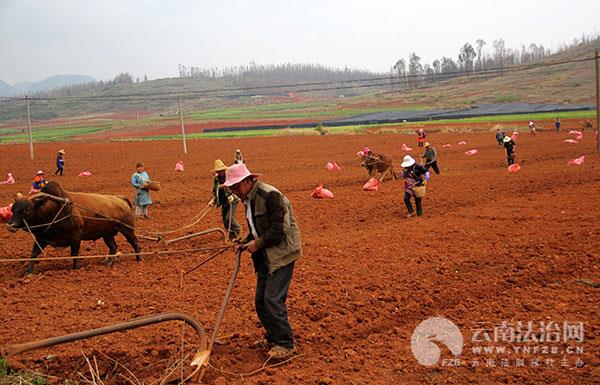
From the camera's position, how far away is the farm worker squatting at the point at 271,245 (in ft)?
19.1

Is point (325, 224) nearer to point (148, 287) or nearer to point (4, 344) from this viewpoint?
point (148, 287)

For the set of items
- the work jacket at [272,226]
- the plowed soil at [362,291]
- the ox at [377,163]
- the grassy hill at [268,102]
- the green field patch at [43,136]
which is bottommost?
the plowed soil at [362,291]

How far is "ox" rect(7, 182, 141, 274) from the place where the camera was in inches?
370

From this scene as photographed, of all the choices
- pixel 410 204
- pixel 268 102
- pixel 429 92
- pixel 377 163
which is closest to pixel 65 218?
pixel 410 204

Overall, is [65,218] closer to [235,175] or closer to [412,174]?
[235,175]

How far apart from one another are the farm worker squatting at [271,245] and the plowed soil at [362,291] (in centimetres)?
40

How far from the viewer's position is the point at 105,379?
582cm

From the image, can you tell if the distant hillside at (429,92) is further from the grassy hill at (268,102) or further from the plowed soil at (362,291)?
the plowed soil at (362,291)

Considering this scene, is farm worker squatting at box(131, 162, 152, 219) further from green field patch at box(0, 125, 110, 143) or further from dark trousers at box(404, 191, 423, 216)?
green field patch at box(0, 125, 110, 143)

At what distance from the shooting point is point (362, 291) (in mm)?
8078

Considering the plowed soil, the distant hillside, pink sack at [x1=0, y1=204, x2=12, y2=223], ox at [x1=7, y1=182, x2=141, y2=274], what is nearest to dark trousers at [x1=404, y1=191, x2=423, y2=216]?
the plowed soil

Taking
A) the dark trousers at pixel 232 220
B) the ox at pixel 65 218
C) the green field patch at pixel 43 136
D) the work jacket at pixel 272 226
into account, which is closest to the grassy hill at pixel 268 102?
the green field patch at pixel 43 136

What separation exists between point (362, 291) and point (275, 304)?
2.49m

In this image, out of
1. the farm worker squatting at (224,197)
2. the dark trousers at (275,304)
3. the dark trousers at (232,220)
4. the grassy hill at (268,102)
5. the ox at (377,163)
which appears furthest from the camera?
the grassy hill at (268,102)
